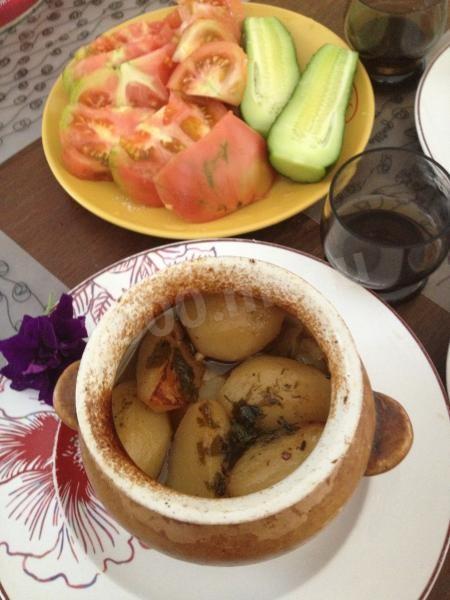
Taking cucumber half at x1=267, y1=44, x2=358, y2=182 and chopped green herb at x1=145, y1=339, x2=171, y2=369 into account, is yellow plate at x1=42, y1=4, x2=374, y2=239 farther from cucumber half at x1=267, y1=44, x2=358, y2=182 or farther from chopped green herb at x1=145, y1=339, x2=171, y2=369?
chopped green herb at x1=145, y1=339, x2=171, y2=369

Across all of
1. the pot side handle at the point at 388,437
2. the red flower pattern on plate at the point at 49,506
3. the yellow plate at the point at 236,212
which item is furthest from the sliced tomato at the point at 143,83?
the pot side handle at the point at 388,437

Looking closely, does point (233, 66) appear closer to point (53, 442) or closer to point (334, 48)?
point (334, 48)

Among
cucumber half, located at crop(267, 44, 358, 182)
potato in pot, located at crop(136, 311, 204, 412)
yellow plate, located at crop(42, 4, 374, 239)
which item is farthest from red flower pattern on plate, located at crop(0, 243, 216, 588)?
cucumber half, located at crop(267, 44, 358, 182)

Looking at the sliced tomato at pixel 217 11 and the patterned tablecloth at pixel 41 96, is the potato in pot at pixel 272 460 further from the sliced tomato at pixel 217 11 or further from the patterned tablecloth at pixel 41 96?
the sliced tomato at pixel 217 11

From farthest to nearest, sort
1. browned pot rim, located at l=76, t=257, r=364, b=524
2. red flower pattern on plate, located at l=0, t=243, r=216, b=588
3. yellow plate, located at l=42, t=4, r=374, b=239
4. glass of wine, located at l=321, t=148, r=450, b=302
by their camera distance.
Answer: yellow plate, located at l=42, t=4, r=374, b=239 → glass of wine, located at l=321, t=148, r=450, b=302 → red flower pattern on plate, located at l=0, t=243, r=216, b=588 → browned pot rim, located at l=76, t=257, r=364, b=524

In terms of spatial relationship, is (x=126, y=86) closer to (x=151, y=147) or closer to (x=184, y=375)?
(x=151, y=147)

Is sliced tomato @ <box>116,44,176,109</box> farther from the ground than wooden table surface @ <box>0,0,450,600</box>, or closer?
farther from the ground

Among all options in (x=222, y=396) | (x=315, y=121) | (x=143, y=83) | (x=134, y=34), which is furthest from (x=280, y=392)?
(x=134, y=34)
